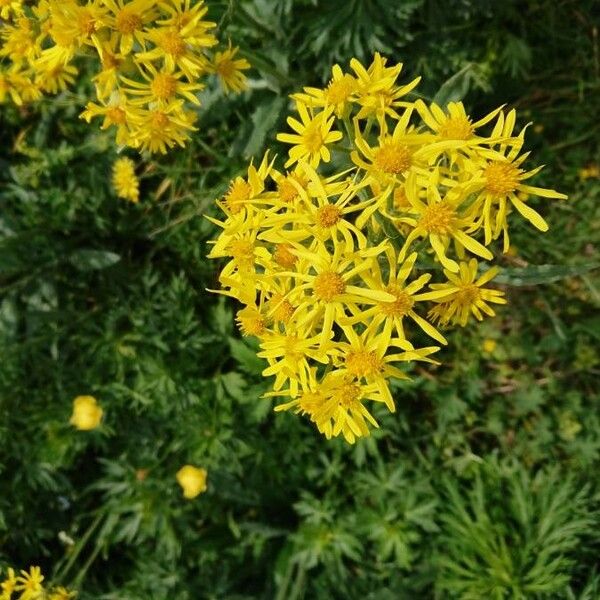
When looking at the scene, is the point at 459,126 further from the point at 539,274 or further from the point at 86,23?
the point at 86,23

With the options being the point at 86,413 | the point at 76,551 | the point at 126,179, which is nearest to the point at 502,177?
the point at 126,179

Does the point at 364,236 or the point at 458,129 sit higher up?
the point at 458,129

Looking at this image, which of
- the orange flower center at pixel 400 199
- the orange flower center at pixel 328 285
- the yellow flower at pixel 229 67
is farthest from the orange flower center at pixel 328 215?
the yellow flower at pixel 229 67

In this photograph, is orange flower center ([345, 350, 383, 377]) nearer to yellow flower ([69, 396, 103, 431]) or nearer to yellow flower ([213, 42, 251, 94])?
yellow flower ([213, 42, 251, 94])

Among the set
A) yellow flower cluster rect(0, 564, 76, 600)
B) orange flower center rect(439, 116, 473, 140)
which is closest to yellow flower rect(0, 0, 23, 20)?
orange flower center rect(439, 116, 473, 140)

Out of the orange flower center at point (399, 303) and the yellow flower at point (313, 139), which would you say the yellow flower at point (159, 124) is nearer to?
the yellow flower at point (313, 139)

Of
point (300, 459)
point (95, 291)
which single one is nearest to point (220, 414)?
point (300, 459)
